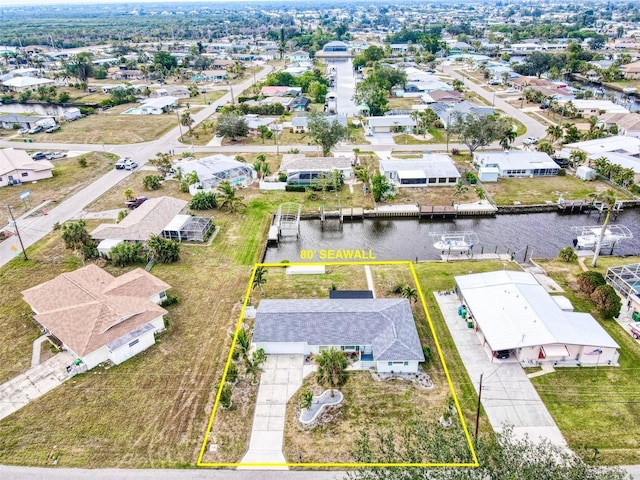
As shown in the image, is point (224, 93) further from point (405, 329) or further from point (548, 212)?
point (405, 329)

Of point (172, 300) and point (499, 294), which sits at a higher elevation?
point (499, 294)

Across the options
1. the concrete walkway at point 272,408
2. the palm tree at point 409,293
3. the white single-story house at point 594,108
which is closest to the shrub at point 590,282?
the palm tree at point 409,293

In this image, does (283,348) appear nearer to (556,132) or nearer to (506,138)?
(506,138)

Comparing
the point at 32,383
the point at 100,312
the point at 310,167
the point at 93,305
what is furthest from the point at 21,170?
the point at 32,383

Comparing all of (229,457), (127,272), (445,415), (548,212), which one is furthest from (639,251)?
(127,272)

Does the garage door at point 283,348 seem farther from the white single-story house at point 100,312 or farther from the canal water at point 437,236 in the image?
the canal water at point 437,236
